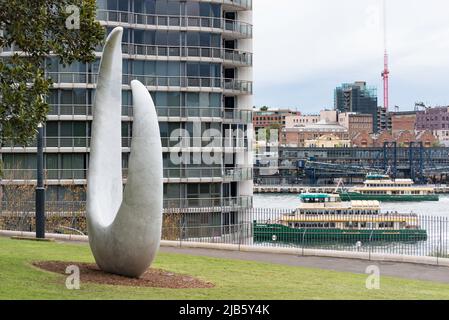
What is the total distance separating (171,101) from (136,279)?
102 ft

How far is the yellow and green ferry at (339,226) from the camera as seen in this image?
55.1 metres

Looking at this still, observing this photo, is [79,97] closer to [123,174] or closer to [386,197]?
[123,174]

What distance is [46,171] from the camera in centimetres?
4753

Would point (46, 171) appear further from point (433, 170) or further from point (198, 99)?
point (433, 170)

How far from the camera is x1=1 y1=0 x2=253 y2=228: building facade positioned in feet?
156

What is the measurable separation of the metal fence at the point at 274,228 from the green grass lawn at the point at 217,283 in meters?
9.78

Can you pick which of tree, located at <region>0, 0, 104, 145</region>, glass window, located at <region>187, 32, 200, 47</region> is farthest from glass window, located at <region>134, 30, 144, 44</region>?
tree, located at <region>0, 0, 104, 145</region>

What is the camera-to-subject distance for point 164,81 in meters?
48.9

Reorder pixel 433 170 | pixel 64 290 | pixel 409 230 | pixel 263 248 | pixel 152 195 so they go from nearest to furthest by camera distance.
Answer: pixel 64 290 → pixel 152 195 → pixel 263 248 → pixel 409 230 → pixel 433 170

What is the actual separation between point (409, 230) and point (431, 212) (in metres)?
47.7

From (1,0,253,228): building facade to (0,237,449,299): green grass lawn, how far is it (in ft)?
71.8

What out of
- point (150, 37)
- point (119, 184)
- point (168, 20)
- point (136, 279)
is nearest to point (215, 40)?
point (168, 20)

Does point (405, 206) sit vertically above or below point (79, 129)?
below
